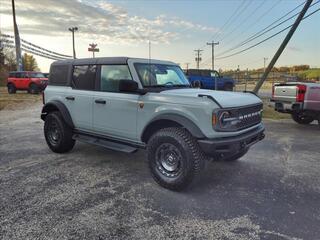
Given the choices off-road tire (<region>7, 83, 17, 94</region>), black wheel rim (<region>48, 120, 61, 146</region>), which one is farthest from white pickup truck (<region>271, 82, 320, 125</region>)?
off-road tire (<region>7, 83, 17, 94</region>)

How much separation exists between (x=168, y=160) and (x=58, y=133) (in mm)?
2833

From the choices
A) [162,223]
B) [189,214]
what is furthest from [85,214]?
[189,214]

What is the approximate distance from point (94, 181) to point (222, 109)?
2273mm

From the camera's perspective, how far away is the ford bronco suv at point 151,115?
155 inches

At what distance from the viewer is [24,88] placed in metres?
23.4

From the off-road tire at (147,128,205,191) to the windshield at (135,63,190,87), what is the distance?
100 centimetres

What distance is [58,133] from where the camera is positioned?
6043 millimetres

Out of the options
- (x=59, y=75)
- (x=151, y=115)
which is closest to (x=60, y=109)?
(x=59, y=75)

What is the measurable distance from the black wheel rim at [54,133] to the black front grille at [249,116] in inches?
146

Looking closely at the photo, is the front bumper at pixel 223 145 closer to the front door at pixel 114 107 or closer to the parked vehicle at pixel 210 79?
the front door at pixel 114 107

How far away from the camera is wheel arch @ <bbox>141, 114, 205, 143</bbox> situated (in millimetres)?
3927

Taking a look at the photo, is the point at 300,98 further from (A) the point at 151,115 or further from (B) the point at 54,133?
(B) the point at 54,133

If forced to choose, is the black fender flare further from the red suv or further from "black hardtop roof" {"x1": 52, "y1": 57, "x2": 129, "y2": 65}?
the red suv

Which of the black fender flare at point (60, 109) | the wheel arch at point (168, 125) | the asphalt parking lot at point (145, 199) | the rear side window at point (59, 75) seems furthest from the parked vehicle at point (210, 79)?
the wheel arch at point (168, 125)
